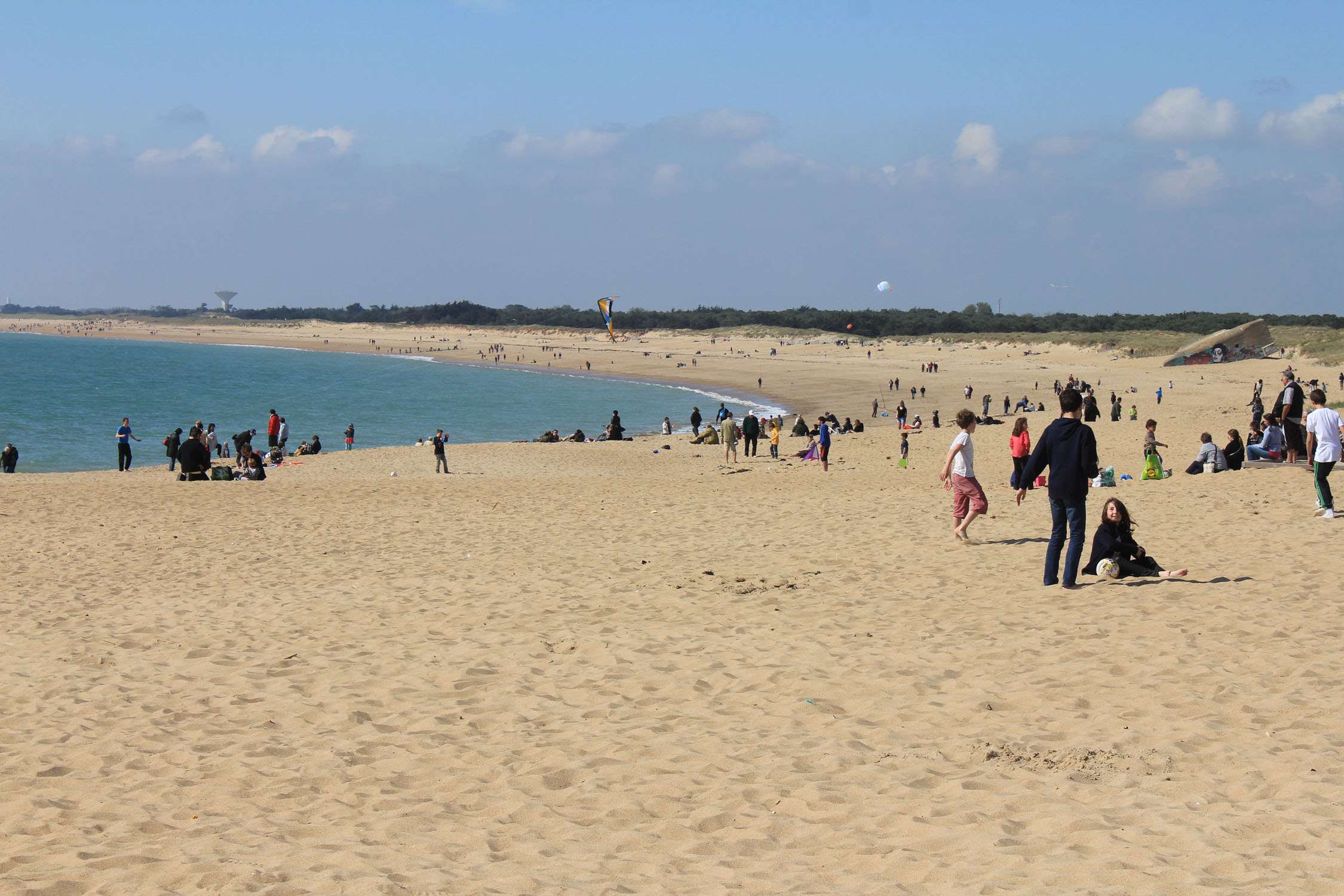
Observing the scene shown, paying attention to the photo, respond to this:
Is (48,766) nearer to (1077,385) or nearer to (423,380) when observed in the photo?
(1077,385)

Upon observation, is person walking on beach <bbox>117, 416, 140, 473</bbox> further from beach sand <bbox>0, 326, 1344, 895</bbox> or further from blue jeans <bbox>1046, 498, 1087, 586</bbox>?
blue jeans <bbox>1046, 498, 1087, 586</bbox>

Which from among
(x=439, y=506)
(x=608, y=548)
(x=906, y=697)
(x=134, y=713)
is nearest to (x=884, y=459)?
(x=439, y=506)

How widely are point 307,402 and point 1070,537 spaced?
188ft

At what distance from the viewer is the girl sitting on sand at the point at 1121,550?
337 inches

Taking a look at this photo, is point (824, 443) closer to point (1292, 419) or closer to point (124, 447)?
point (1292, 419)

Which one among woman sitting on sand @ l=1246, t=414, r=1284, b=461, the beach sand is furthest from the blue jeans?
woman sitting on sand @ l=1246, t=414, r=1284, b=461

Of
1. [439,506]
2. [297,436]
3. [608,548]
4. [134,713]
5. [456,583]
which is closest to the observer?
[134,713]

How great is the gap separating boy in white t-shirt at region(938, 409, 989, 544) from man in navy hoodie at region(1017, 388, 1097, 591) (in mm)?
1909

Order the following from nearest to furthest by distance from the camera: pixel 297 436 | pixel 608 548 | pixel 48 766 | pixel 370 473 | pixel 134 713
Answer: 1. pixel 48 766
2. pixel 134 713
3. pixel 608 548
4. pixel 370 473
5. pixel 297 436

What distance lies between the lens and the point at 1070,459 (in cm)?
813

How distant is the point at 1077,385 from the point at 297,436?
36.4 m

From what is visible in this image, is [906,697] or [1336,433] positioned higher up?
[1336,433]

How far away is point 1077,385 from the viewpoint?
1847 inches

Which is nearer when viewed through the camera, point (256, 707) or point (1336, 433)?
point (256, 707)
